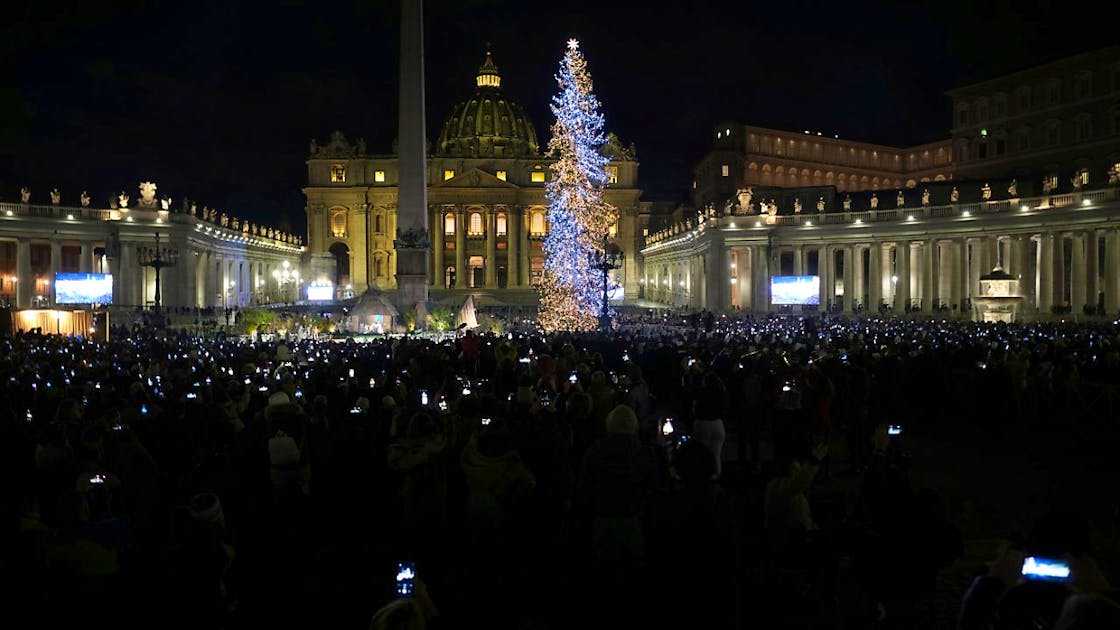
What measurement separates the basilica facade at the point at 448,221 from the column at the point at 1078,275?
73.9 m

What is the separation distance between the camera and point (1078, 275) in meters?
60.3

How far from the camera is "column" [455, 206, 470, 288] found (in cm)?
13525

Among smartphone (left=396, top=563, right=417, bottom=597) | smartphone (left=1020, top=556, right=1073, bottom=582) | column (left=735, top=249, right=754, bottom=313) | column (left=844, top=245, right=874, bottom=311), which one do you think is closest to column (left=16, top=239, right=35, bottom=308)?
column (left=735, top=249, right=754, bottom=313)

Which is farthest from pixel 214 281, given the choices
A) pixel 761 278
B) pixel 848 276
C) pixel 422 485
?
pixel 422 485

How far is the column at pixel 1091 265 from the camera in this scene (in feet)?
190

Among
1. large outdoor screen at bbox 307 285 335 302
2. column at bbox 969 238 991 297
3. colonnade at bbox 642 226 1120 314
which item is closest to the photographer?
colonnade at bbox 642 226 1120 314

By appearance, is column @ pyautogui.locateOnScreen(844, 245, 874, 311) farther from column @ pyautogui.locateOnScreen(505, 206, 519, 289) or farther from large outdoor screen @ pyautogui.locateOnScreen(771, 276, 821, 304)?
column @ pyautogui.locateOnScreen(505, 206, 519, 289)

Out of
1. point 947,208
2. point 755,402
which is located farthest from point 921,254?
point 755,402

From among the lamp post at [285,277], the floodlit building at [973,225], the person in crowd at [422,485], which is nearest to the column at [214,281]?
the lamp post at [285,277]

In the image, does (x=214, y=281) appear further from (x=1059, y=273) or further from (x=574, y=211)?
Result: (x=1059, y=273)

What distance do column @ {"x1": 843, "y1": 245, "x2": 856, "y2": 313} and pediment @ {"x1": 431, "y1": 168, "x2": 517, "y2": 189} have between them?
63820 millimetres

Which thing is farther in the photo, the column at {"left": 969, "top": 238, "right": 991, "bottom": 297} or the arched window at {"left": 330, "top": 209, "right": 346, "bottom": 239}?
the arched window at {"left": 330, "top": 209, "right": 346, "bottom": 239}

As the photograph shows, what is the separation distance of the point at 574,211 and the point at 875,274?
4198 centimetres

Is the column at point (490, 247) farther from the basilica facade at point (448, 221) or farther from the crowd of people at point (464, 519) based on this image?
the crowd of people at point (464, 519)
